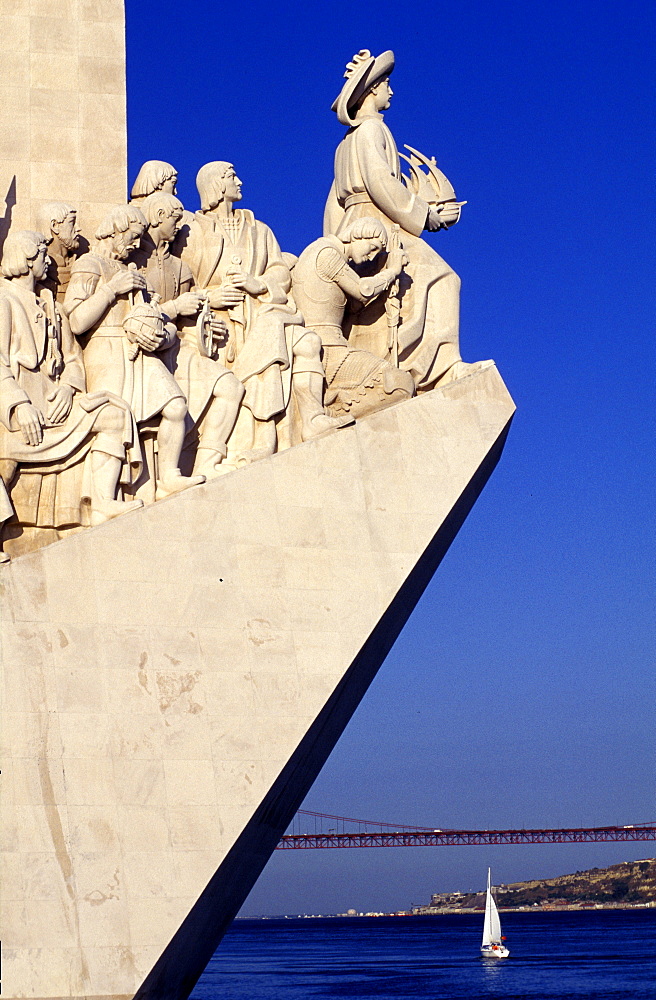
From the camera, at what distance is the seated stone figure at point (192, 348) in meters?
10.7

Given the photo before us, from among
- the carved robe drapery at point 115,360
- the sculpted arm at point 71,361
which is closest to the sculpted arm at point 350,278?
the carved robe drapery at point 115,360

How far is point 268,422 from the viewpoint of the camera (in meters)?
10.9

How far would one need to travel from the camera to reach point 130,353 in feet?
33.9

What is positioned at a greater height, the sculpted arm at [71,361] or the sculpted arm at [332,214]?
the sculpted arm at [332,214]

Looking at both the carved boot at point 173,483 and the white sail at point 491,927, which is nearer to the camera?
the carved boot at point 173,483

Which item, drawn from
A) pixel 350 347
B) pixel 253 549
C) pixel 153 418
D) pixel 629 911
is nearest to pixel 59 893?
pixel 253 549

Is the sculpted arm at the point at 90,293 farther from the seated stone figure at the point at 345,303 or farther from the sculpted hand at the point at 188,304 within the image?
the seated stone figure at the point at 345,303

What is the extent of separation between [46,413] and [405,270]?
3.31 meters

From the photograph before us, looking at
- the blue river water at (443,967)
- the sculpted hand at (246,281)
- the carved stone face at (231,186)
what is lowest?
the blue river water at (443,967)

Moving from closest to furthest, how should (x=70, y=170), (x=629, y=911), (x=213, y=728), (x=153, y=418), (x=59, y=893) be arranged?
1. (x=59, y=893)
2. (x=213, y=728)
3. (x=153, y=418)
4. (x=70, y=170)
5. (x=629, y=911)

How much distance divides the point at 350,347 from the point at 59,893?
4.66 metres

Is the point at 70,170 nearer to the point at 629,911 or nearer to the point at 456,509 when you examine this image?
the point at 456,509

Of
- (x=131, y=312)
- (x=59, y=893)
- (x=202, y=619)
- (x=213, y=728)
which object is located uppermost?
(x=131, y=312)

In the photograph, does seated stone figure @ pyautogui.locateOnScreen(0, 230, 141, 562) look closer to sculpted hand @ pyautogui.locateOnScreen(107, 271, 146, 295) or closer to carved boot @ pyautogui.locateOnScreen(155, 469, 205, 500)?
carved boot @ pyautogui.locateOnScreen(155, 469, 205, 500)
